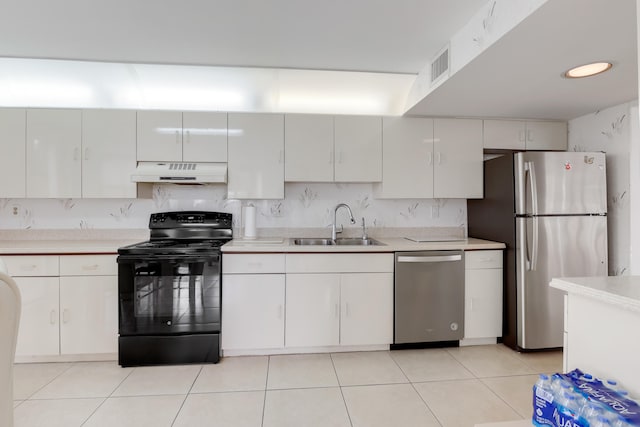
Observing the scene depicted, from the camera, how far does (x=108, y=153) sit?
2.73 metres

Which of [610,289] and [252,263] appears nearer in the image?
[610,289]

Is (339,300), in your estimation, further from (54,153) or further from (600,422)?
(54,153)

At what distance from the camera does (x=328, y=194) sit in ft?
10.5

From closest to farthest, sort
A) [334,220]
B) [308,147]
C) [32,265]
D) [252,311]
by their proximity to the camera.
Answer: [32,265], [252,311], [308,147], [334,220]

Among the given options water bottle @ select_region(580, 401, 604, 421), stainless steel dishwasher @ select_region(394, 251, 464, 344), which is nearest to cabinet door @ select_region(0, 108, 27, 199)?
stainless steel dishwasher @ select_region(394, 251, 464, 344)

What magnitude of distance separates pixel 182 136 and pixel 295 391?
7.34 ft

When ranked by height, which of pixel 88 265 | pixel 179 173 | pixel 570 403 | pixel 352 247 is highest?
pixel 179 173

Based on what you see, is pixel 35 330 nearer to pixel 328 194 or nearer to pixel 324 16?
pixel 328 194

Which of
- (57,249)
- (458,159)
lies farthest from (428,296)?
(57,249)

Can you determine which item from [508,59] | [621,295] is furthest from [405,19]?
[621,295]

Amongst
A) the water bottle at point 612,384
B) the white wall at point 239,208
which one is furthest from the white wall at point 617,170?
the water bottle at point 612,384

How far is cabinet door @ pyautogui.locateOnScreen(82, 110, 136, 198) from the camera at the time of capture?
2709mm

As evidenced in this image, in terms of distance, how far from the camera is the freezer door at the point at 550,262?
2.55 m

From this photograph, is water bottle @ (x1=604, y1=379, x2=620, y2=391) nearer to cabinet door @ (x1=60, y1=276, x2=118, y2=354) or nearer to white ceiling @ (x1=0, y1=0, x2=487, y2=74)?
white ceiling @ (x1=0, y1=0, x2=487, y2=74)
